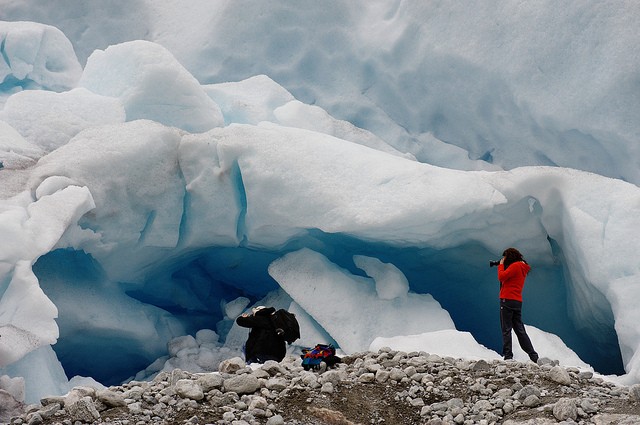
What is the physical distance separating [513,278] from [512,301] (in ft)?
0.47

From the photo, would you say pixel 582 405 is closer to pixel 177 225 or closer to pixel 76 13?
pixel 177 225

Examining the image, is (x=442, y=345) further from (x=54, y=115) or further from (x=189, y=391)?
(x=54, y=115)

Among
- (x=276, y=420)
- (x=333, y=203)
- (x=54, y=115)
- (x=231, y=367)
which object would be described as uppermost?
(x=54, y=115)

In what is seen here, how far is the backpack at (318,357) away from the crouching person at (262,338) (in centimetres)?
65

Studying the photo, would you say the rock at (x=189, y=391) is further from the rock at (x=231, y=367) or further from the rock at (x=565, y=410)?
the rock at (x=565, y=410)

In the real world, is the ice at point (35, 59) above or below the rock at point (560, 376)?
above

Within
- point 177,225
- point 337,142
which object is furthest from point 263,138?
point 177,225

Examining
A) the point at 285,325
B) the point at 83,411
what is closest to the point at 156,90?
the point at 285,325

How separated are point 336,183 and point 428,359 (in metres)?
2.72

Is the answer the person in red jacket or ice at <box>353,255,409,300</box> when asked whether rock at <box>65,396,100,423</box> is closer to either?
the person in red jacket

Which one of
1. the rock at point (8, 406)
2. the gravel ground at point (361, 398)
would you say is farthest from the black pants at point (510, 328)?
the rock at point (8, 406)

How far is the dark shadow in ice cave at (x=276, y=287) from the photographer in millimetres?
7289

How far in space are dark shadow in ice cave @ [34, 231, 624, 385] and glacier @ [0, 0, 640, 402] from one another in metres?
0.02

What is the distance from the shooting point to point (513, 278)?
4980mm
